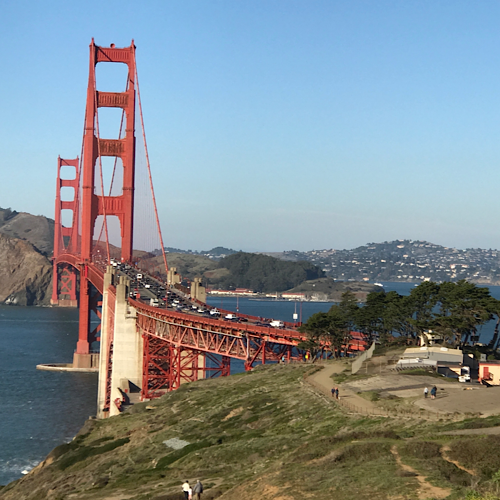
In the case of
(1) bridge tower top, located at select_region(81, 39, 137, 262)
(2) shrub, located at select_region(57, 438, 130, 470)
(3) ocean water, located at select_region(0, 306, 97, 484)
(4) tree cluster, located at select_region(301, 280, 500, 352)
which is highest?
(1) bridge tower top, located at select_region(81, 39, 137, 262)

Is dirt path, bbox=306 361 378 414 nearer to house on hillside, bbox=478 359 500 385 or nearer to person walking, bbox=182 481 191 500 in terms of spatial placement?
house on hillside, bbox=478 359 500 385

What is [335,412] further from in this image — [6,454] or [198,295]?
[198,295]

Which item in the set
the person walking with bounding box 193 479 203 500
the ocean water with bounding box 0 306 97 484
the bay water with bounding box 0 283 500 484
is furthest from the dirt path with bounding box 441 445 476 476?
the ocean water with bounding box 0 306 97 484

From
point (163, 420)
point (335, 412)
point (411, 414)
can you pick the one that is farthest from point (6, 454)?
point (411, 414)

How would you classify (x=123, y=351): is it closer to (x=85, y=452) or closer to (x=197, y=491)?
(x=85, y=452)

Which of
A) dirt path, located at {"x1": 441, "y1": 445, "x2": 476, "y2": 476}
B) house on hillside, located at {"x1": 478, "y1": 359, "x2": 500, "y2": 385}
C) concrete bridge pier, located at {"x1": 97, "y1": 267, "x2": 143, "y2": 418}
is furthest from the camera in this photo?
concrete bridge pier, located at {"x1": 97, "y1": 267, "x2": 143, "y2": 418}

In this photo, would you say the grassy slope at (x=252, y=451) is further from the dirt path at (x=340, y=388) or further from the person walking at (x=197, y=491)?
the dirt path at (x=340, y=388)

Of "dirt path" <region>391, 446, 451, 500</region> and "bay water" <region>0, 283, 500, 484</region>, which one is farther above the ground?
"dirt path" <region>391, 446, 451, 500</region>
